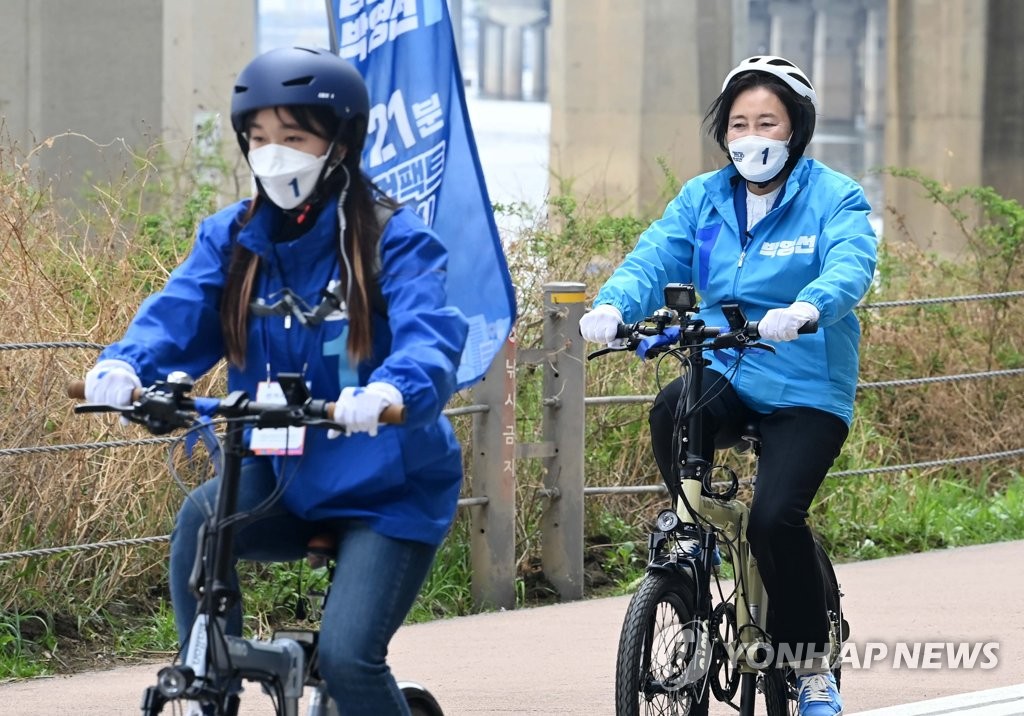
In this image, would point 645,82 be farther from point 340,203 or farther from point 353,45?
point 340,203

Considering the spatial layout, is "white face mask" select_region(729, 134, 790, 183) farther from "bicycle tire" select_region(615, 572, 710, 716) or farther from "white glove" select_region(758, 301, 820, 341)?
"bicycle tire" select_region(615, 572, 710, 716)

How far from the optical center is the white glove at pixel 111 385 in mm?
3506

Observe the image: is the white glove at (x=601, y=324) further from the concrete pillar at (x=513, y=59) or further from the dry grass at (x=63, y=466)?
the concrete pillar at (x=513, y=59)

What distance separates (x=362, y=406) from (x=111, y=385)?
1.83 feet

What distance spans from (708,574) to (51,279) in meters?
3.71

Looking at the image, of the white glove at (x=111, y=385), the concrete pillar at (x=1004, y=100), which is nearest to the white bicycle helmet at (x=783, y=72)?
the white glove at (x=111, y=385)

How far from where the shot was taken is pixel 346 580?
3.60 m

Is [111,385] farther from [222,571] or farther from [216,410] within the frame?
[222,571]

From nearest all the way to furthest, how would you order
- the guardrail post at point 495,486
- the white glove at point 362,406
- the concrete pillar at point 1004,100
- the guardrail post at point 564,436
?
the white glove at point 362,406 → the guardrail post at point 495,486 → the guardrail post at point 564,436 → the concrete pillar at point 1004,100

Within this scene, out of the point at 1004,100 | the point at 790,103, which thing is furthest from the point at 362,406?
the point at 1004,100

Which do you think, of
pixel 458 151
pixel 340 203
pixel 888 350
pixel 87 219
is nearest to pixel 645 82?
pixel 888 350

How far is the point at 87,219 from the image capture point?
27.2 ft

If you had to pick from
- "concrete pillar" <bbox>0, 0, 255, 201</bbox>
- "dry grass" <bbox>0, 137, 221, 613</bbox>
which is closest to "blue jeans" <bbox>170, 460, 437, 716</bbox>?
"dry grass" <bbox>0, 137, 221, 613</bbox>

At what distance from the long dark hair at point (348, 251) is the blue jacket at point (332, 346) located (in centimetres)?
3
